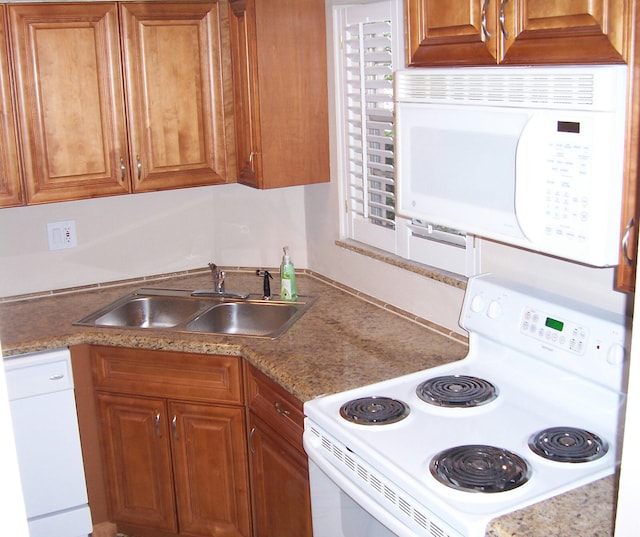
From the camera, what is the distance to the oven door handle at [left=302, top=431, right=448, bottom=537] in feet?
6.00

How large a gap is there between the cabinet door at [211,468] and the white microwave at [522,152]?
1152mm

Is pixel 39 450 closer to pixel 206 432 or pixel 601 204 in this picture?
pixel 206 432

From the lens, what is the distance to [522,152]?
67.0 inches

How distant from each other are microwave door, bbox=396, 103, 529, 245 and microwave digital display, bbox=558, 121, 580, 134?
0.09m

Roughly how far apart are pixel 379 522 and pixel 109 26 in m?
1.97

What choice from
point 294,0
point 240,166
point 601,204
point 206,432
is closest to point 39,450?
point 206,432

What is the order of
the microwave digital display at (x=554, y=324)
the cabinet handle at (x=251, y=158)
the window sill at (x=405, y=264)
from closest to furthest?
the microwave digital display at (x=554, y=324)
the window sill at (x=405, y=264)
the cabinet handle at (x=251, y=158)

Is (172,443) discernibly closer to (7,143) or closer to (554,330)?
(7,143)

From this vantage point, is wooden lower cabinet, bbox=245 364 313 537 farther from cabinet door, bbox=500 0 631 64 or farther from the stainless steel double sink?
cabinet door, bbox=500 0 631 64

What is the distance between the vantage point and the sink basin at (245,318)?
319 cm

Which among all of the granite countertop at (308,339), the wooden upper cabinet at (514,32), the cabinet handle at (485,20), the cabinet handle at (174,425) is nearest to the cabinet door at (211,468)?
the cabinet handle at (174,425)

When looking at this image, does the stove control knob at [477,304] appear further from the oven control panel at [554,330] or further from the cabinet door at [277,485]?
the cabinet door at [277,485]

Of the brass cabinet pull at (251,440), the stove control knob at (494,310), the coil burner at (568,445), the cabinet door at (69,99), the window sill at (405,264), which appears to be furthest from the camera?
the cabinet door at (69,99)

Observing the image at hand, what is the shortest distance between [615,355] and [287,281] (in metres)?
1.48
